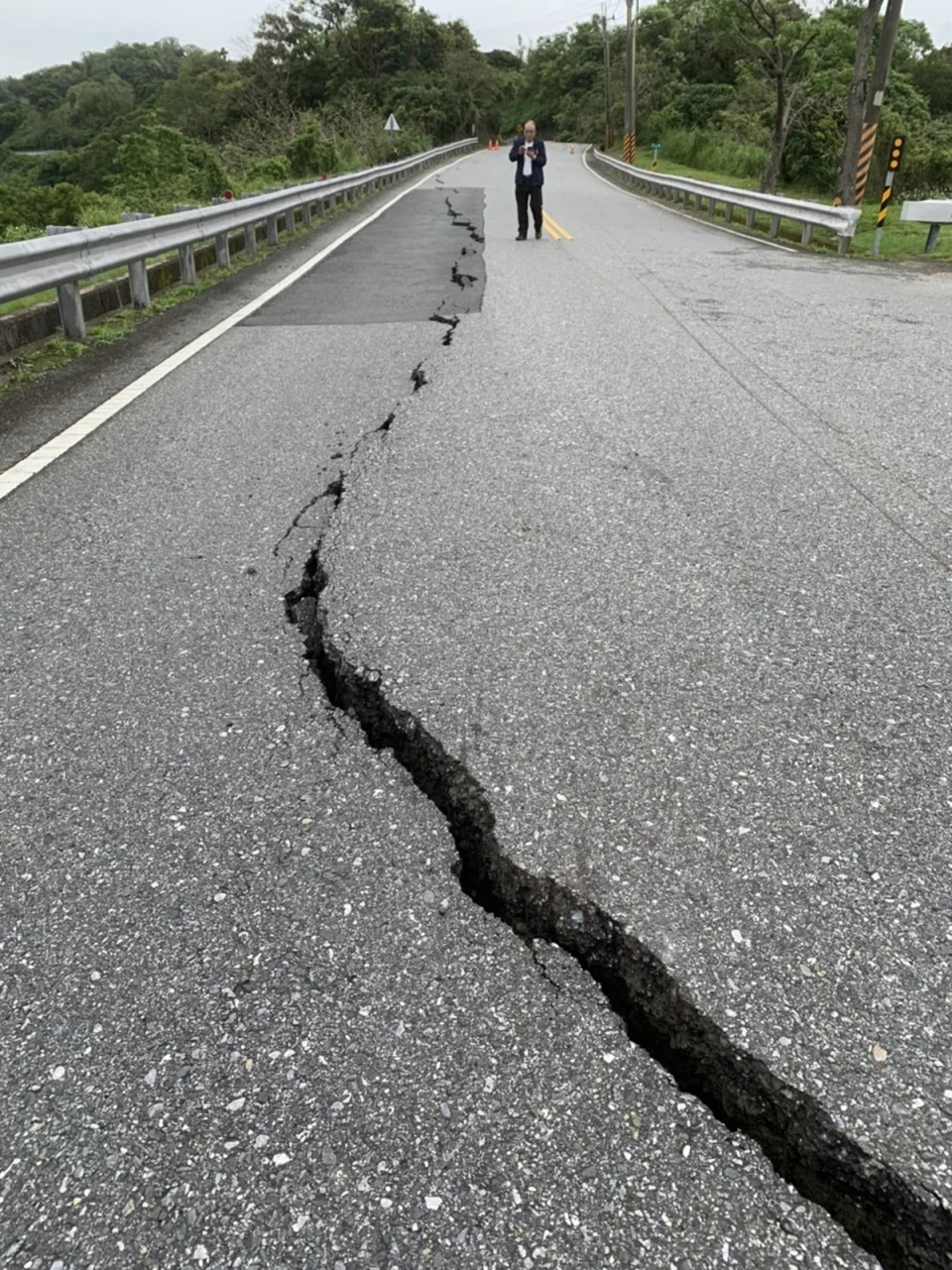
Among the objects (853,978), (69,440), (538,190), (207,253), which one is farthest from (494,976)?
(538,190)

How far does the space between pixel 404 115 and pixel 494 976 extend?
63.3 metres

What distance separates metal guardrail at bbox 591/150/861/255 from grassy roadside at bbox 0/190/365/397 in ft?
27.0

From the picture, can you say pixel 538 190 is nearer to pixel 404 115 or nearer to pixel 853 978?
pixel 853 978

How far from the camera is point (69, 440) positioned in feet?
14.8


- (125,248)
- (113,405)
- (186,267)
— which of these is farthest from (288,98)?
(113,405)

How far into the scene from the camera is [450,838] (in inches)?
78.5

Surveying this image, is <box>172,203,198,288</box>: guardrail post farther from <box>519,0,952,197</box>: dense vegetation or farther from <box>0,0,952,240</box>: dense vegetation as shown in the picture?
<box>519,0,952,197</box>: dense vegetation

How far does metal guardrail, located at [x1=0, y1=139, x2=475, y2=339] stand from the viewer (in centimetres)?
562

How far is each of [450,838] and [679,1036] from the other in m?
0.65

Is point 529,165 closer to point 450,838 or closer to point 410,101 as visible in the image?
point 450,838

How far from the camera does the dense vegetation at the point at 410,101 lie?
1925 cm

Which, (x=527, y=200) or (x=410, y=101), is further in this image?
(x=410, y=101)

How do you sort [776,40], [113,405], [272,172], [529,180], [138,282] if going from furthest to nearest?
[272,172]
[776,40]
[529,180]
[138,282]
[113,405]

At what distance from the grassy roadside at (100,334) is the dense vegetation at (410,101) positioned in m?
4.93
